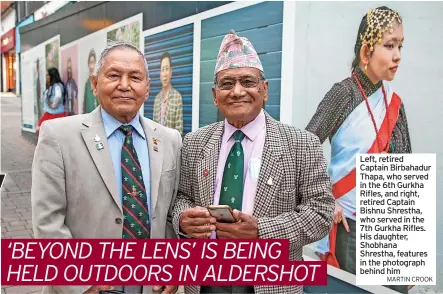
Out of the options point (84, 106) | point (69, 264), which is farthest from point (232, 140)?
point (84, 106)

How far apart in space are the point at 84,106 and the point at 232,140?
5404 millimetres

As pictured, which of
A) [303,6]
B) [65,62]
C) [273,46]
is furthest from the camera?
[65,62]

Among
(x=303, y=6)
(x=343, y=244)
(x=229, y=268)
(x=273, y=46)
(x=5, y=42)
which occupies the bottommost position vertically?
(x=343, y=244)

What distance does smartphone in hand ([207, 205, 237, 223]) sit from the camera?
163 centimetres

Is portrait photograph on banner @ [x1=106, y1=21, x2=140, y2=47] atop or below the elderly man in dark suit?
atop

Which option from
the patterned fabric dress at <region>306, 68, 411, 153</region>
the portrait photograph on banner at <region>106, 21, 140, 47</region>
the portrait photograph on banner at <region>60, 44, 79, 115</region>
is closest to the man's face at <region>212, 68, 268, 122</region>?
the patterned fabric dress at <region>306, 68, 411, 153</region>

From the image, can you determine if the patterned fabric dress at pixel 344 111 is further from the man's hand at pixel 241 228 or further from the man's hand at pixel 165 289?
the man's hand at pixel 165 289

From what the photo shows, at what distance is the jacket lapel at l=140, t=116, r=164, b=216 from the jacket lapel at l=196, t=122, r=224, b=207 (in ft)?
0.63

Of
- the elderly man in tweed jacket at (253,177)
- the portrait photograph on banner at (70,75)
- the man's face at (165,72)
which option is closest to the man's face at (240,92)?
the elderly man in tweed jacket at (253,177)

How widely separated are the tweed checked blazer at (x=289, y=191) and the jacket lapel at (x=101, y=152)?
1.11 ft

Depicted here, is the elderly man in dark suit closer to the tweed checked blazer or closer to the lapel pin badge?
the lapel pin badge

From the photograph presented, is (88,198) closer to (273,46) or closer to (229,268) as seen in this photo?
(229,268)

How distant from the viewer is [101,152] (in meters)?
1.77

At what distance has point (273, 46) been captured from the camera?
3.33m
